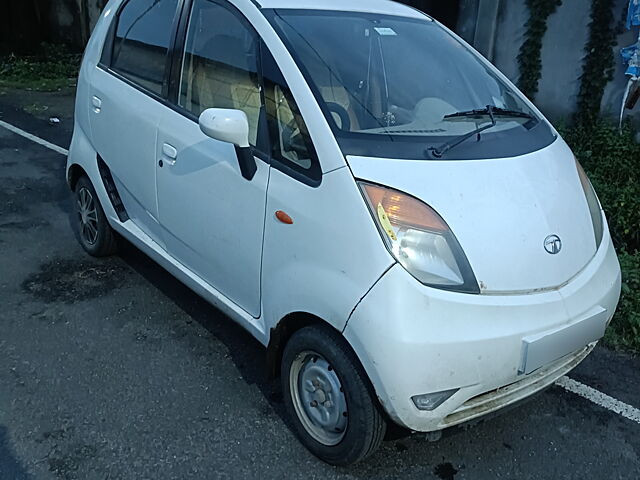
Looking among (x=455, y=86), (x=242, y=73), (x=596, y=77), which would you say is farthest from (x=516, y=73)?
(x=242, y=73)

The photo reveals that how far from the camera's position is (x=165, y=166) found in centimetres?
321

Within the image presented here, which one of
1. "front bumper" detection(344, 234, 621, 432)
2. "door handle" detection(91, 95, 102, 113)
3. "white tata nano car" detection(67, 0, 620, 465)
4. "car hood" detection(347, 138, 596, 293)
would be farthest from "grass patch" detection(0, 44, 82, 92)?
"front bumper" detection(344, 234, 621, 432)

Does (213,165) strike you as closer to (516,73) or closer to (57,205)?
(57,205)

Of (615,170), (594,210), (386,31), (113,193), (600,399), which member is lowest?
(600,399)

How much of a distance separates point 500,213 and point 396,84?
86 cm

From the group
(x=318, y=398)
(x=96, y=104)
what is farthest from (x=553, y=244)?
(x=96, y=104)

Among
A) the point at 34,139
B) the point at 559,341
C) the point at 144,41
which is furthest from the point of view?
the point at 34,139

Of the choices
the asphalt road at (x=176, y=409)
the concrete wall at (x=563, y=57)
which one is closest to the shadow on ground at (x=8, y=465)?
the asphalt road at (x=176, y=409)

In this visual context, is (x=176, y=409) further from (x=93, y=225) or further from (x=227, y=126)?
(x=93, y=225)

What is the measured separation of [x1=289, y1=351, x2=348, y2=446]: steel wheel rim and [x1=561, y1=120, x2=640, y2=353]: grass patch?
1983 mm

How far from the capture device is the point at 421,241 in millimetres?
2287

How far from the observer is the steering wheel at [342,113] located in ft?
8.30

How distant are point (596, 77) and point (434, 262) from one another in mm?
5136

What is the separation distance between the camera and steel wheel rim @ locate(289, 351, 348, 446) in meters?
2.53
